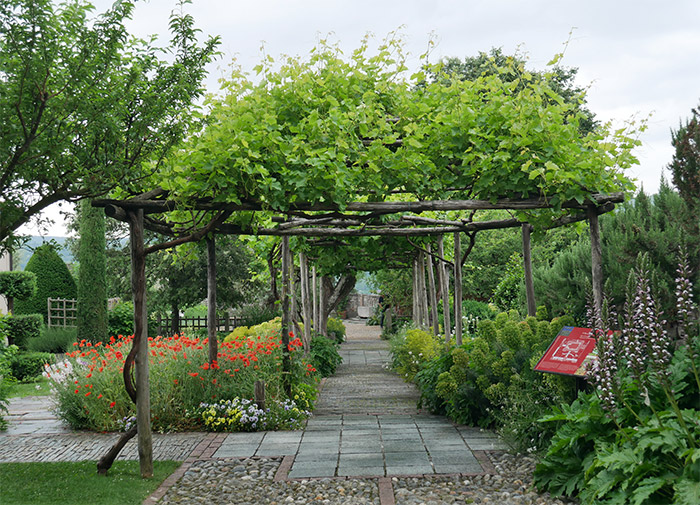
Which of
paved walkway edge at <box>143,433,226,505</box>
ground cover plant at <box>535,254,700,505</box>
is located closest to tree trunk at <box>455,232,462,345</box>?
paved walkway edge at <box>143,433,226,505</box>

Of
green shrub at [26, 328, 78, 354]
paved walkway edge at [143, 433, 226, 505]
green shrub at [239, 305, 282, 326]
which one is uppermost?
green shrub at [239, 305, 282, 326]

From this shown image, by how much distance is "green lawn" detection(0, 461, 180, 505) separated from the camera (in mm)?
4445

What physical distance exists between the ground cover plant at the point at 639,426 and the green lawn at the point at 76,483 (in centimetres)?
306

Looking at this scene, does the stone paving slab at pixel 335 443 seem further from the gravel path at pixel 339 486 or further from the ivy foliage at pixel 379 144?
the ivy foliage at pixel 379 144

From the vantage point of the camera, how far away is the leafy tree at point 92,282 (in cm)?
1494

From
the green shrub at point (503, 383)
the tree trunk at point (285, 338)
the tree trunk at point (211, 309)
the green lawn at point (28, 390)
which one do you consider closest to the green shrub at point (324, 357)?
the tree trunk at point (285, 338)

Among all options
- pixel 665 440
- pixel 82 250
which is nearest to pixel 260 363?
pixel 665 440

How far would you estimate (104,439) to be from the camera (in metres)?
6.64

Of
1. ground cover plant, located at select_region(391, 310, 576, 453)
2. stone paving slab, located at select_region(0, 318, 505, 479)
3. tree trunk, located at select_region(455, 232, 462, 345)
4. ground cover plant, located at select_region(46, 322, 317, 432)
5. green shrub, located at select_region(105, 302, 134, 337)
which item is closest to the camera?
stone paving slab, located at select_region(0, 318, 505, 479)

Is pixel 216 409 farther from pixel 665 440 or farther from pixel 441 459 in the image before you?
pixel 665 440

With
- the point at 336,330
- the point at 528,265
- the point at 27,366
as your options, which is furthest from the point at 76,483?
the point at 336,330

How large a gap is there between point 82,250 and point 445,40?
1232 centimetres

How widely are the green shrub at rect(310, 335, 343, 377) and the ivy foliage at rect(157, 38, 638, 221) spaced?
6688 mm

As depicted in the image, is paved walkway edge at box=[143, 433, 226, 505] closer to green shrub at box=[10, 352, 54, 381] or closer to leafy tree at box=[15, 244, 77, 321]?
green shrub at box=[10, 352, 54, 381]
